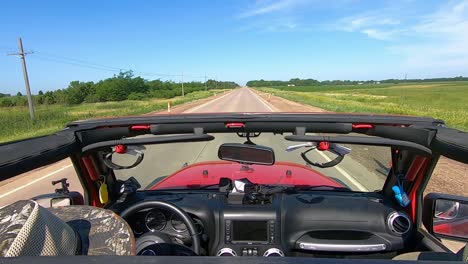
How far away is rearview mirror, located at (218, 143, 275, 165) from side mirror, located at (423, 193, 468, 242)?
3.90ft

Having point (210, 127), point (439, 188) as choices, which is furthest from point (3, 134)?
point (210, 127)

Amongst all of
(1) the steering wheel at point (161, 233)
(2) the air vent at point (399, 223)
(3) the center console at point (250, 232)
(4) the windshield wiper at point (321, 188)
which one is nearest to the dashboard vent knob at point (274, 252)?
(3) the center console at point (250, 232)

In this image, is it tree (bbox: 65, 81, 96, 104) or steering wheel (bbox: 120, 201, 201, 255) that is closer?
steering wheel (bbox: 120, 201, 201, 255)

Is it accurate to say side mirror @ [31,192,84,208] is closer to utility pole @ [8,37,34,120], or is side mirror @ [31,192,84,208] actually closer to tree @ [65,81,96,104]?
utility pole @ [8,37,34,120]

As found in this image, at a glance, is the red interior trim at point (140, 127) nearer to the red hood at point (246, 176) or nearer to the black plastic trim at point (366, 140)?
the black plastic trim at point (366, 140)

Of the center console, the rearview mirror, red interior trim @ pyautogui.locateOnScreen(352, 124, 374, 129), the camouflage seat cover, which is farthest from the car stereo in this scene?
the camouflage seat cover

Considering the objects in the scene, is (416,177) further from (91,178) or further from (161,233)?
(91,178)

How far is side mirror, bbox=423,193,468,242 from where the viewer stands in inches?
105

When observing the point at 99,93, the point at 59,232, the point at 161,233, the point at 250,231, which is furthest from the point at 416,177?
the point at 99,93

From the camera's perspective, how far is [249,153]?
2.42 m

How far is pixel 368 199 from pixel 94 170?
2074 millimetres

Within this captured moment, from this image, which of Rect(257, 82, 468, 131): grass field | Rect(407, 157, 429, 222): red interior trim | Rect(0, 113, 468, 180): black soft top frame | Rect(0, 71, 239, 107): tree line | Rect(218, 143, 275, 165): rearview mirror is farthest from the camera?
Rect(0, 71, 239, 107): tree line

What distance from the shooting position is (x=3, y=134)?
2475 cm

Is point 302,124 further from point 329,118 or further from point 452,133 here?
point 452,133
